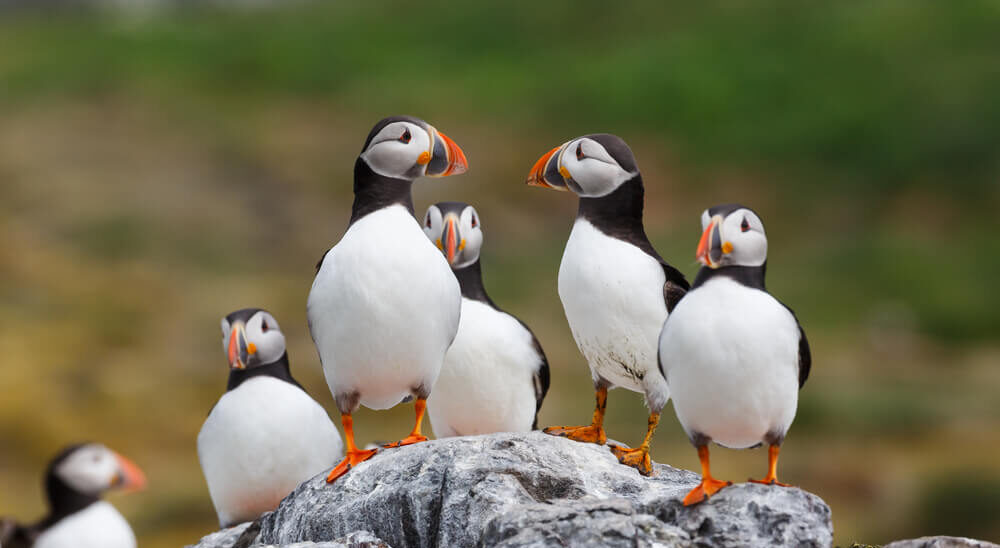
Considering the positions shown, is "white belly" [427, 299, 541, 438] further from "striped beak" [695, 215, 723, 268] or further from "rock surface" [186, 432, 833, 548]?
"striped beak" [695, 215, 723, 268]

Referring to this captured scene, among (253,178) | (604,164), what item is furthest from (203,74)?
(604,164)

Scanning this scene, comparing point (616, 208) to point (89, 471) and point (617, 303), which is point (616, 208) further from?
point (89, 471)

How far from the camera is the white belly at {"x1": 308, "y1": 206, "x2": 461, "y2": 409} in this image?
16.1 ft

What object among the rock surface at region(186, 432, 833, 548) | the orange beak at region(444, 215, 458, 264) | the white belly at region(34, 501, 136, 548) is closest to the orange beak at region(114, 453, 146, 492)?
the white belly at region(34, 501, 136, 548)

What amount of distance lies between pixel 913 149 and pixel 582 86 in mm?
5892

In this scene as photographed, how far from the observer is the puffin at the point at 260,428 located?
5.69 m

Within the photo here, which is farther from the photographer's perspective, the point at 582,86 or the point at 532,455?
the point at 582,86

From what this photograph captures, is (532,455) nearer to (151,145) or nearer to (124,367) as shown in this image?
(124,367)

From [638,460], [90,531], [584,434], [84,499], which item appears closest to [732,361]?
[638,460]

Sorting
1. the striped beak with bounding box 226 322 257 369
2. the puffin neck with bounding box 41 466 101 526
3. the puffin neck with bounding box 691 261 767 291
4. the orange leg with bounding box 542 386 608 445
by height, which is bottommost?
the puffin neck with bounding box 41 466 101 526

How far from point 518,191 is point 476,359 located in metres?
13.4

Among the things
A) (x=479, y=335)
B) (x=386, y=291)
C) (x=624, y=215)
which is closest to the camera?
(x=386, y=291)

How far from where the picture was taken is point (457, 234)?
5676 millimetres

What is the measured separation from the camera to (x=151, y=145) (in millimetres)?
19578
